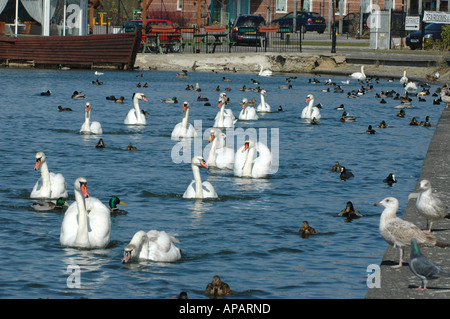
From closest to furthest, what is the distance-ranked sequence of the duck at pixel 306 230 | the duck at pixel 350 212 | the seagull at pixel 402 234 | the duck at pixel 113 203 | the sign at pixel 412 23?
the seagull at pixel 402 234 → the duck at pixel 306 230 → the duck at pixel 350 212 → the duck at pixel 113 203 → the sign at pixel 412 23

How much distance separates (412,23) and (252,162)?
42175 mm

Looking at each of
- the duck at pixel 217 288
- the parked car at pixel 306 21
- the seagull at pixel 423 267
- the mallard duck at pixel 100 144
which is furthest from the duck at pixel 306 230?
the parked car at pixel 306 21

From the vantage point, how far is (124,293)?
438 inches

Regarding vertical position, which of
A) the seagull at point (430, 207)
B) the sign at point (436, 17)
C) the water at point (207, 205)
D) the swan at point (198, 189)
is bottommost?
the water at point (207, 205)

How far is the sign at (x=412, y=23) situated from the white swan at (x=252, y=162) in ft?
137

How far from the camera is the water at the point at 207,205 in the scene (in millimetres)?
11742

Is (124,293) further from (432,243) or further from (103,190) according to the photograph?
(103,190)

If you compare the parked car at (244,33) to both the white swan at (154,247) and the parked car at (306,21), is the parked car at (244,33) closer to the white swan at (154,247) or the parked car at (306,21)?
the parked car at (306,21)

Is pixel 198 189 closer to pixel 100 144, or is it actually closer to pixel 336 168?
pixel 336 168

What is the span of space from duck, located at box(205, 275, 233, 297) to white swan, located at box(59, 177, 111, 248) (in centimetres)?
280

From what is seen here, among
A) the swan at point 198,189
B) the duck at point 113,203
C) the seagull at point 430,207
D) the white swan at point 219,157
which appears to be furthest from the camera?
the white swan at point 219,157

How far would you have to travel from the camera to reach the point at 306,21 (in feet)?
258

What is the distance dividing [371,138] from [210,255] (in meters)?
14.9
